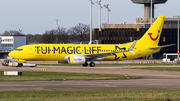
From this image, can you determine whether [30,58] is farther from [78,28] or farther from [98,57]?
[78,28]

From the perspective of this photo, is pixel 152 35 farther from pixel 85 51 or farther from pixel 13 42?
pixel 13 42

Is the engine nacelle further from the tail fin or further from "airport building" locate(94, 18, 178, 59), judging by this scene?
"airport building" locate(94, 18, 178, 59)

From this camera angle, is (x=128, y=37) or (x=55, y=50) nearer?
(x=55, y=50)

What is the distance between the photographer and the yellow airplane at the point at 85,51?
53.0 meters

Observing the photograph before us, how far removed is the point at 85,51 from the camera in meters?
56.1

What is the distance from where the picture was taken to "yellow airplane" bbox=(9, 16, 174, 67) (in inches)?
2085

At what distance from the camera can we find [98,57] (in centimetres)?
5628

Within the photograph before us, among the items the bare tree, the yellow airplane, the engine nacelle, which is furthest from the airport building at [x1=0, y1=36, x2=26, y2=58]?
the engine nacelle

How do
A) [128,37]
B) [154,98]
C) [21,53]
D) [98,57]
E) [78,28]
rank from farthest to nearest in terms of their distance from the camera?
[78,28]
[128,37]
[98,57]
[21,53]
[154,98]

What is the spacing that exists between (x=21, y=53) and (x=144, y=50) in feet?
81.2

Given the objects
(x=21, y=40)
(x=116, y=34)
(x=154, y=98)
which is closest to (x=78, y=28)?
(x=21, y=40)

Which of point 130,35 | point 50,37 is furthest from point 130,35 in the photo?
point 50,37

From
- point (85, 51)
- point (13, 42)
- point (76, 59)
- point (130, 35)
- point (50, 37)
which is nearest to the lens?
point (76, 59)

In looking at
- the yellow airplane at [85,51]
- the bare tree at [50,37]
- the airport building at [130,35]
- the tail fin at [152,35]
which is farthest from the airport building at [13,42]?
the tail fin at [152,35]
